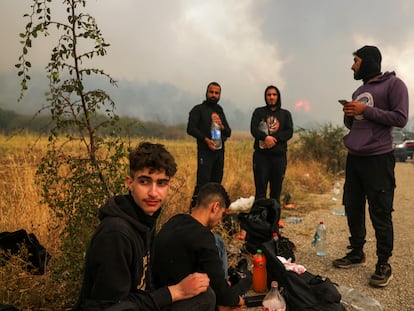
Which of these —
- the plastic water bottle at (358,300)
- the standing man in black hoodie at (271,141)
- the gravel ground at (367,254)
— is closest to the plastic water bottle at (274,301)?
the gravel ground at (367,254)

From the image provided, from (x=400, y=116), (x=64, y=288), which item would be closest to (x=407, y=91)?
(x=400, y=116)

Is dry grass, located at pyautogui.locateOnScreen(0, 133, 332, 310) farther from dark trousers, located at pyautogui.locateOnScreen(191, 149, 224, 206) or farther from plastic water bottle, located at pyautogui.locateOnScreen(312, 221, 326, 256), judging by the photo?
plastic water bottle, located at pyautogui.locateOnScreen(312, 221, 326, 256)

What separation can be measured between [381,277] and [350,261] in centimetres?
50

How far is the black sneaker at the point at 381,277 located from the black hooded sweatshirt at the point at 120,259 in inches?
92.2

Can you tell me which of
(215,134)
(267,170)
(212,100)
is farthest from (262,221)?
(212,100)

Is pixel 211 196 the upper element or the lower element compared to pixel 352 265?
upper

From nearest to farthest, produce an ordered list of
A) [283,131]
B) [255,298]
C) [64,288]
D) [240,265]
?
1. [64,288]
2. [255,298]
3. [240,265]
4. [283,131]

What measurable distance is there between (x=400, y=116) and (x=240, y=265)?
210 cm

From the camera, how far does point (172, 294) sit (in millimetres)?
1934

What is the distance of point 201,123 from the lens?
5438 millimetres

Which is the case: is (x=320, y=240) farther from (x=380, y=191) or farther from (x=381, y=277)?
(x=380, y=191)

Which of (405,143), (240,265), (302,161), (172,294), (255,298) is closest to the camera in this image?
(172,294)

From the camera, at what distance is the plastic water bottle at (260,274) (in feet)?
10.6

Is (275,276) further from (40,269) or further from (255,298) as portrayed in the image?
(40,269)
